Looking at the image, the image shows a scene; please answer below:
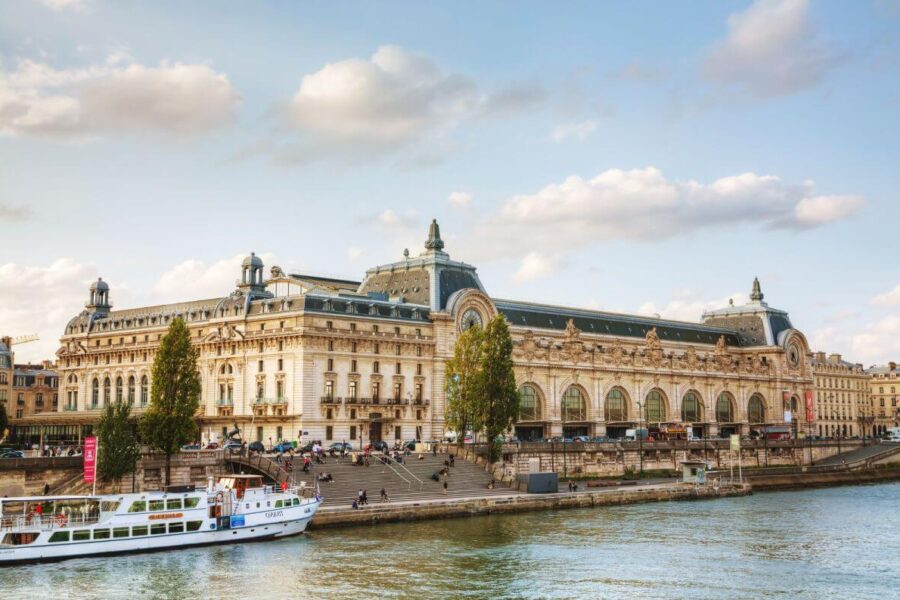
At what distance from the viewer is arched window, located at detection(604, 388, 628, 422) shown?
162 m

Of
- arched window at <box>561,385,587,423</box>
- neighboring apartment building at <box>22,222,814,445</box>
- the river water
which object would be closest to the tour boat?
the river water

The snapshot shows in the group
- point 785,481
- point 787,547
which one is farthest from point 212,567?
point 785,481

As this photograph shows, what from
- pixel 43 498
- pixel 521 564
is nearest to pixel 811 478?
pixel 521 564

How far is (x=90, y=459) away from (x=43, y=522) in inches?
453

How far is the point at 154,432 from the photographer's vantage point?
90.4 meters

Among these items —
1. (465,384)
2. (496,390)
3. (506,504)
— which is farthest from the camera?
(465,384)

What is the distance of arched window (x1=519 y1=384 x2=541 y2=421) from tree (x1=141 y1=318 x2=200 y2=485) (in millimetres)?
62019

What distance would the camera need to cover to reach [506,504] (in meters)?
92.9

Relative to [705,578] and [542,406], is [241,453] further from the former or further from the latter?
[542,406]

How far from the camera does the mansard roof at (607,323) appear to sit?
156 m

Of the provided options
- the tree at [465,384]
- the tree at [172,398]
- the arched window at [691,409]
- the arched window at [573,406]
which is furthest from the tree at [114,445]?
the arched window at [691,409]

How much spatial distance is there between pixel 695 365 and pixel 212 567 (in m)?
125

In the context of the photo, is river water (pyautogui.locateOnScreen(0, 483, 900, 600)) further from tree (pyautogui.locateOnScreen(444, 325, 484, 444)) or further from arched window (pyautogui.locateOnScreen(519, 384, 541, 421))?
arched window (pyautogui.locateOnScreen(519, 384, 541, 421))

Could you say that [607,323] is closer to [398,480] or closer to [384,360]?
[384,360]
